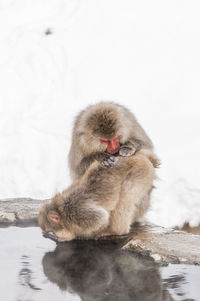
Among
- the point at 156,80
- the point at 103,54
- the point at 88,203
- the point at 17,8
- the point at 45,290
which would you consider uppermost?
the point at 17,8

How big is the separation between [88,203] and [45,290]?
2.38ft

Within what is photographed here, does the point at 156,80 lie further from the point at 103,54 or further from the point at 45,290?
the point at 45,290

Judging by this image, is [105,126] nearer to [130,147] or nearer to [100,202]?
[130,147]

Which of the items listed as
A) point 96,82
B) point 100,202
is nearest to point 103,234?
point 100,202

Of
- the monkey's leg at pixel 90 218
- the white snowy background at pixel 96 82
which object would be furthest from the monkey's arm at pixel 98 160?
the white snowy background at pixel 96 82

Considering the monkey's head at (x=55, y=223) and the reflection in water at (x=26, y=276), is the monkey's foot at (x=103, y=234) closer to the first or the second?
the monkey's head at (x=55, y=223)

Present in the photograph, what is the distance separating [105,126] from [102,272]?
1.05m

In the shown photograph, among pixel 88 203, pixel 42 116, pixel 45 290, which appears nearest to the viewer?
pixel 45 290

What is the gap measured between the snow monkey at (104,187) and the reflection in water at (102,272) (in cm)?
14

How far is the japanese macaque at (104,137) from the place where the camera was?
3.38 meters

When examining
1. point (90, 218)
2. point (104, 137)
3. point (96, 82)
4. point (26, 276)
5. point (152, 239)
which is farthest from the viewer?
point (96, 82)

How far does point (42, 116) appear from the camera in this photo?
22.3 feet

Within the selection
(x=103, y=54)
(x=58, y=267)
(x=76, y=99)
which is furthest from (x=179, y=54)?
(x=58, y=267)

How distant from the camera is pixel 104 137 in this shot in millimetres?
3367
